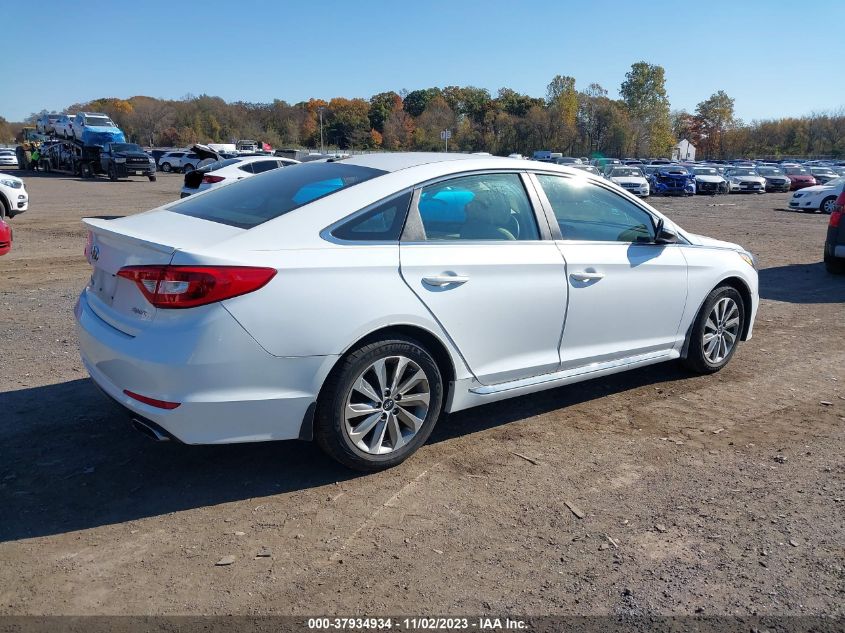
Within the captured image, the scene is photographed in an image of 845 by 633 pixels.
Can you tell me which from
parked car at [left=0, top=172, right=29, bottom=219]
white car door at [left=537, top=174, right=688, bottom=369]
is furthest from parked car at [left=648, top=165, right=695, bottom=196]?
white car door at [left=537, top=174, right=688, bottom=369]

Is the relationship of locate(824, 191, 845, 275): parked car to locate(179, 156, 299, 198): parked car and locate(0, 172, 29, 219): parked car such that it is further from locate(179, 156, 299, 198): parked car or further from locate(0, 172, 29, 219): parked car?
locate(0, 172, 29, 219): parked car

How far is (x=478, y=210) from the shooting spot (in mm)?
4434

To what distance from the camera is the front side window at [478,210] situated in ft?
13.8

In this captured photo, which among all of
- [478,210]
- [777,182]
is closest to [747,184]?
[777,182]

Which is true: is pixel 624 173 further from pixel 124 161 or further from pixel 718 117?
pixel 718 117

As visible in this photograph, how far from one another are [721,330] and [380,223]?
127 inches

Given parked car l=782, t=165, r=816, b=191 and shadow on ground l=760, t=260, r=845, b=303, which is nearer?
shadow on ground l=760, t=260, r=845, b=303

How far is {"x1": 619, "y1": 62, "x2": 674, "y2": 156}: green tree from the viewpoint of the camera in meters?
116

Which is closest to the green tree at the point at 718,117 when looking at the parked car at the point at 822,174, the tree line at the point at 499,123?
the tree line at the point at 499,123

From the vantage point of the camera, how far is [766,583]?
3.09 m

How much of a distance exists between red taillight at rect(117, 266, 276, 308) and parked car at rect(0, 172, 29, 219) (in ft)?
43.7

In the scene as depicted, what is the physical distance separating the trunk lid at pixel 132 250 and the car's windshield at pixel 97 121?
39610 millimetres

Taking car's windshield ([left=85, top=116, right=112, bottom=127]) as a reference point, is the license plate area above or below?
below

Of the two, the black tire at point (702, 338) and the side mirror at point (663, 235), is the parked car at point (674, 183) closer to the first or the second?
the black tire at point (702, 338)
